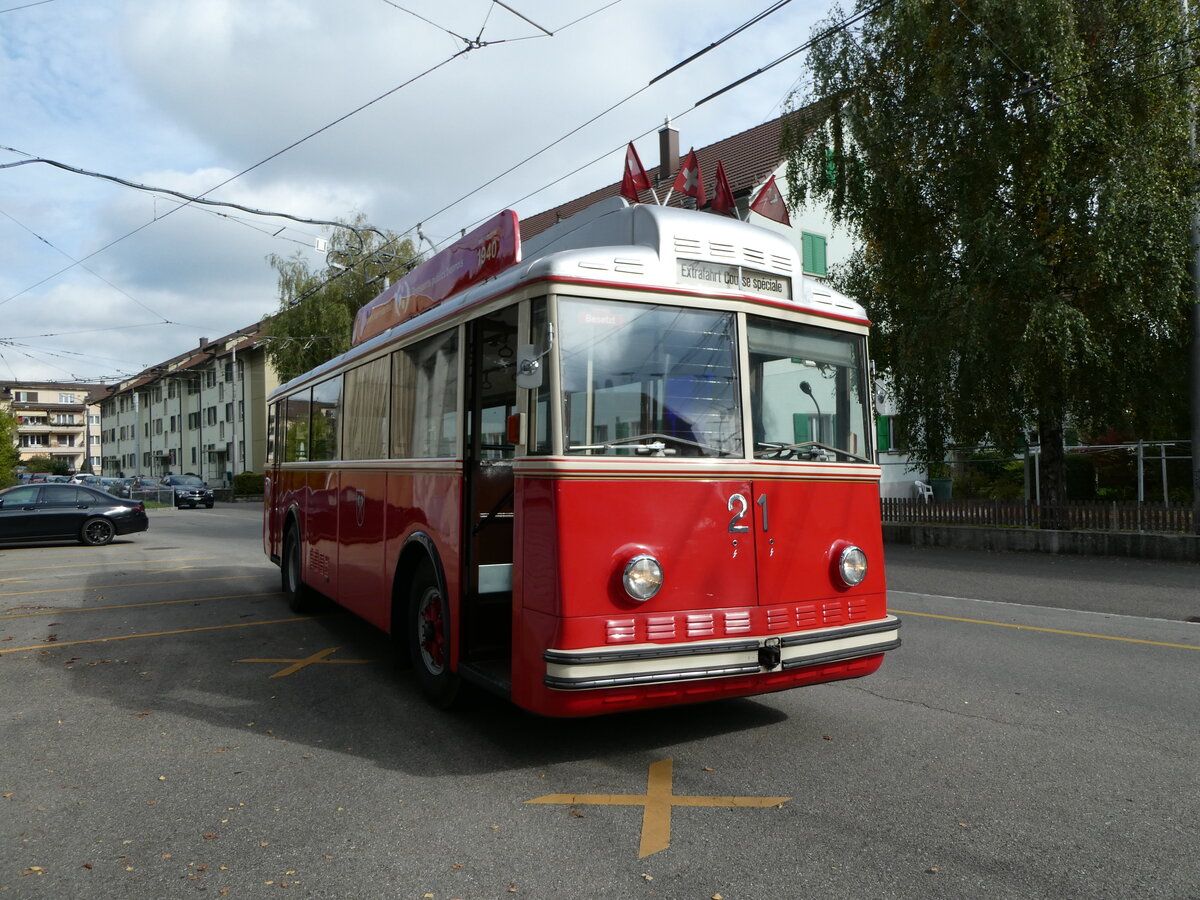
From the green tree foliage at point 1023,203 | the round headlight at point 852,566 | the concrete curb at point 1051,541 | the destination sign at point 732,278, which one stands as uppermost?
the green tree foliage at point 1023,203

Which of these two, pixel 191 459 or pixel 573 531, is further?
pixel 191 459

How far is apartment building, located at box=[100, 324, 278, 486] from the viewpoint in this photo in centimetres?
6200

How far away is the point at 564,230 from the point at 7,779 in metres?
4.52

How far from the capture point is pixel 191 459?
73.6 metres

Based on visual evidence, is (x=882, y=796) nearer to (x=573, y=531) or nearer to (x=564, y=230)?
(x=573, y=531)

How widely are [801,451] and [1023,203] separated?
14273mm

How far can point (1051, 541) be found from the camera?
16.5 meters

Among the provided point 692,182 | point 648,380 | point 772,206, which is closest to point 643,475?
point 648,380

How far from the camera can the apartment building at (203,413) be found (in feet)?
203

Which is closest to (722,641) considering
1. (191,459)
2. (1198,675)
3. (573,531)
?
(573,531)

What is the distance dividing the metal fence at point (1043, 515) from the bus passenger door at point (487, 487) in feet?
44.3

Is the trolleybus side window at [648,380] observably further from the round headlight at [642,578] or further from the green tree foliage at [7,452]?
the green tree foliage at [7,452]

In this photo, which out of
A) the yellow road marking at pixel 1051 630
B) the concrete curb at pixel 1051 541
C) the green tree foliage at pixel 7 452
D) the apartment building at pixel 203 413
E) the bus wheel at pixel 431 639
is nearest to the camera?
the bus wheel at pixel 431 639

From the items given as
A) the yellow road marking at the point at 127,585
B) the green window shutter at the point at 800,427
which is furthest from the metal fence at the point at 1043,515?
the yellow road marking at the point at 127,585
